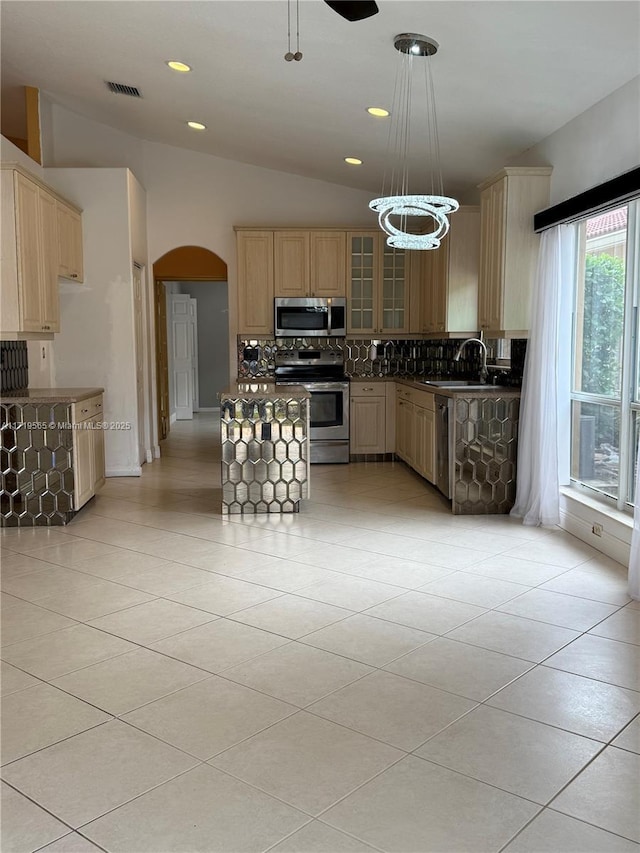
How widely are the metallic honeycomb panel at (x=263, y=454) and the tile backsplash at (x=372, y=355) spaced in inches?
115

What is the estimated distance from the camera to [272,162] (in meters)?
8.16

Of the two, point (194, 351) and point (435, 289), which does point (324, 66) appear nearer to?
point (435, 289)

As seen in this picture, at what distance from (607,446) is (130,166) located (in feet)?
19.4

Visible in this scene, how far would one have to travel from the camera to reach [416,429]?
23.7 ft

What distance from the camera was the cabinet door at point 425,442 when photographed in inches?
258

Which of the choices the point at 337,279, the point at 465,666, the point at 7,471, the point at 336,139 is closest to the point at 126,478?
the point at 7,471

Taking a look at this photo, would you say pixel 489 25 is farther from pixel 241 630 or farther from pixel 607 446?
pixel 241 630

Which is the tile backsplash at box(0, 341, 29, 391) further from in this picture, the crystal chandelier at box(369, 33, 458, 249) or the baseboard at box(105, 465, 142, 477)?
the crystal chandelier at box(369, 33, 458, 249)

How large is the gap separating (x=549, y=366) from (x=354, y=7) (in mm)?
3175

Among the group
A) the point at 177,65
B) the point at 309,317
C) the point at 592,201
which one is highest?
the point at 177,65

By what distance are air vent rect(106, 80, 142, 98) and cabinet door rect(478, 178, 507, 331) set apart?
10.0ft

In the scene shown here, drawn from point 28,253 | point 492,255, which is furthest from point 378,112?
point 28,253

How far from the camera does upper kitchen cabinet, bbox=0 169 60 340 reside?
527 cm


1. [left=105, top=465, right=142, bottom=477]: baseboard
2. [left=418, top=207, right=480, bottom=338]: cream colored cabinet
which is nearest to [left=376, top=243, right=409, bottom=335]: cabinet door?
[left=418, top=207, right=480, bottom=338]: cream colored cabinet
